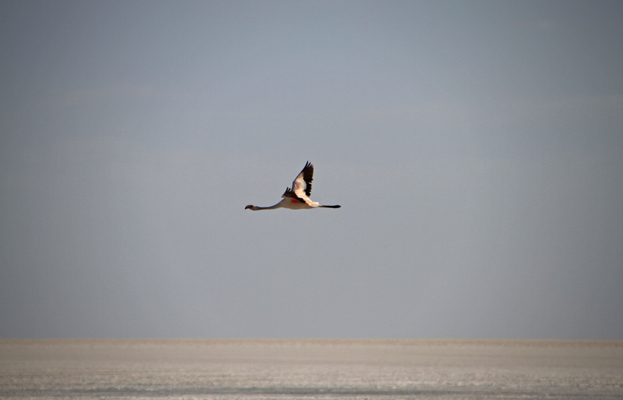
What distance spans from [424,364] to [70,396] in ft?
84.4

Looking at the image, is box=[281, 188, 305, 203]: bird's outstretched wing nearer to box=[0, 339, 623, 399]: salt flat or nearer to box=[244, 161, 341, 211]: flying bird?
box=[244, 161, 341, 211]: flying bird

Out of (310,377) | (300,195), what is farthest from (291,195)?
(310,377)

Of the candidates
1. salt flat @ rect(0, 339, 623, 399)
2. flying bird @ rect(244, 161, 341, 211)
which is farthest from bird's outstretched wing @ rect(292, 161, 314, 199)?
salt flat @ rect(0, 339, 623, 399)

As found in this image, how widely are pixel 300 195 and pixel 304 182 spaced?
5.12ft

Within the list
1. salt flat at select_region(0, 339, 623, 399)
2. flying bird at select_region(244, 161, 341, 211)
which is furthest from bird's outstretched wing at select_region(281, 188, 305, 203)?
salt flat at select_region(0, 339, 623, 399)

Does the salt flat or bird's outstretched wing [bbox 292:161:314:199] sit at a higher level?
bird's outstretched wing [bbox 292:161:314:199]

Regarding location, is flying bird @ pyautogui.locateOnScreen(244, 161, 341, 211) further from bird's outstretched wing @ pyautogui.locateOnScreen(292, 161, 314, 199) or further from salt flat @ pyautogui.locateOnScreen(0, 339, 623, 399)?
salt flat @ pyautogui.locateOnScreen(0, 339, 623, 399)

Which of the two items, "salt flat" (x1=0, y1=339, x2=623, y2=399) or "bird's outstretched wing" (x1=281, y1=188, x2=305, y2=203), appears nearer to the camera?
"bird's outstretched wing" (x1=281, y1=188, x2=305, y2=203)

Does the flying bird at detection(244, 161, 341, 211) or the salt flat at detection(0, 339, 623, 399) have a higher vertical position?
the flying bird at detection(244, 161, 341, 211)

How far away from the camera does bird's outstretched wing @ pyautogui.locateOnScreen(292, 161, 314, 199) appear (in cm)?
2394

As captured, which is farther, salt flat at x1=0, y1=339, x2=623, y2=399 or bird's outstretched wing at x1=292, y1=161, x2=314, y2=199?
salt flat at x1=0, y1=339, x2=623, y2=399

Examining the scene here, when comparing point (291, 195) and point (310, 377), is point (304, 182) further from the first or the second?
point (310, 377)

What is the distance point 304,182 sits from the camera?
81.0 ft

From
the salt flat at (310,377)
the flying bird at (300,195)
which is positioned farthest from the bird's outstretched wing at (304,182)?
the salt flat at (310,377)
